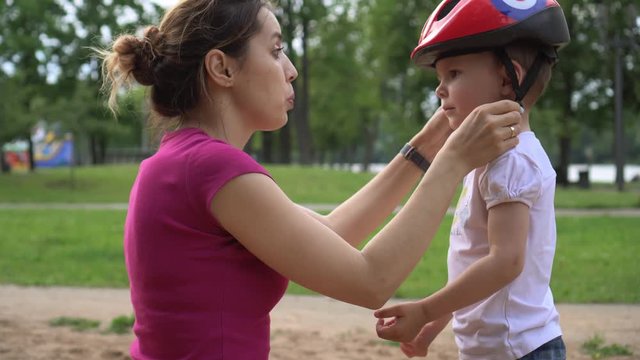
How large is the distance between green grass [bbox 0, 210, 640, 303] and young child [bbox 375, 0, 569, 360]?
5338mm

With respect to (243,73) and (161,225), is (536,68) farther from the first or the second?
(161,225)

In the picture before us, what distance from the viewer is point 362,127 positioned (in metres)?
58.7

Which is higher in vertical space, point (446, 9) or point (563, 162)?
point (446, 9)

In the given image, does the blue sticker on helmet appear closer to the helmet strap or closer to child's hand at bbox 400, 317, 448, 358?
the helmet strap

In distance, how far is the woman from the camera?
188 centimetres

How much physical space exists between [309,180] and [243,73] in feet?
84.7

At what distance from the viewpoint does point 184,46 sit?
2.06 meters

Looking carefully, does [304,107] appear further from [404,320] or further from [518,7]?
[404,320]

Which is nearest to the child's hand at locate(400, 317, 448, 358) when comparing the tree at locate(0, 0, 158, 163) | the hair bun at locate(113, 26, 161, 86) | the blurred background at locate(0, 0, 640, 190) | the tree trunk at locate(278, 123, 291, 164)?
the hair bun at locate(113, 26, 161, 86)

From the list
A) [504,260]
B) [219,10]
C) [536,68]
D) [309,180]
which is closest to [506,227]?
[504,260]

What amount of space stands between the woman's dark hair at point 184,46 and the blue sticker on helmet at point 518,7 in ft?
2.21

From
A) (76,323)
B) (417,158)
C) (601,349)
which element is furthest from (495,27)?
(76,323)

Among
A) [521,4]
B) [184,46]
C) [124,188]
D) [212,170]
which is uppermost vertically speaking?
[521,4]

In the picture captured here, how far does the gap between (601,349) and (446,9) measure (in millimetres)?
3756
